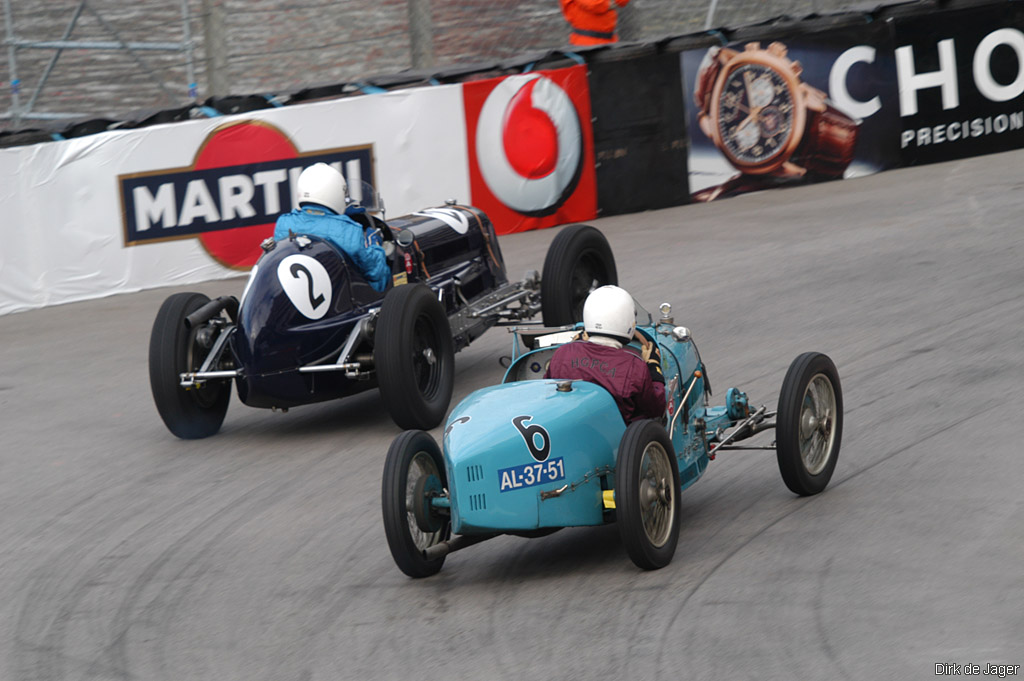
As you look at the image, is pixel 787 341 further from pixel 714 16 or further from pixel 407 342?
pixel 714 16

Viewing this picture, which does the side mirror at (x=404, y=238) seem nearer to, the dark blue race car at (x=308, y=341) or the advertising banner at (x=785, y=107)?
the dark blue race car at (x=308, y=341)

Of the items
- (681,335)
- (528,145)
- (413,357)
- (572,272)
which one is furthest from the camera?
(528,145)

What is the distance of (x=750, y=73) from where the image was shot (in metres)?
16.6

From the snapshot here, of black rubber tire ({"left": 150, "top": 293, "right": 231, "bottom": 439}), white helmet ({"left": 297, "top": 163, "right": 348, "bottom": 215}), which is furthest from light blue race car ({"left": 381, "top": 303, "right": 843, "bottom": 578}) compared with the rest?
white helmet ({"left": 297, "top": 163, "right": 348, "bottom": 215})

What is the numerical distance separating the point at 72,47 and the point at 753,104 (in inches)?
325

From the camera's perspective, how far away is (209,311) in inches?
365

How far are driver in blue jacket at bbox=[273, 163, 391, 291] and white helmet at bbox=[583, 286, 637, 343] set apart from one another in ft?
10.3

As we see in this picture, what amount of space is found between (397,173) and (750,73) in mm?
4442

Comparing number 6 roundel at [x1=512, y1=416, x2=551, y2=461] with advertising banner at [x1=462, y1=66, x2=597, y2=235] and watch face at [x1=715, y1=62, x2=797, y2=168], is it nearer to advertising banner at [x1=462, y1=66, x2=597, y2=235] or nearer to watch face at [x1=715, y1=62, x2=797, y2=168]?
advertising banner at [x1=462, y1=66, x2=597, y2=235]

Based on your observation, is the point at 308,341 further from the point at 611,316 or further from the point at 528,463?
the point at 528,463

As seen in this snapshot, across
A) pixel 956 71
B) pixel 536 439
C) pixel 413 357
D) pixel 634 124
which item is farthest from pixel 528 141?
pixel 536 439

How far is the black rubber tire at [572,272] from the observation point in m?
10.4

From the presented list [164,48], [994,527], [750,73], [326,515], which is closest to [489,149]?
[750,73]

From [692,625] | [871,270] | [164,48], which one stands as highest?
[164,48]
